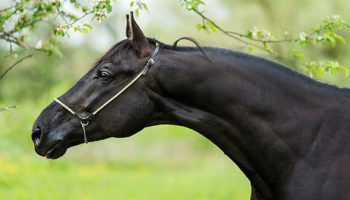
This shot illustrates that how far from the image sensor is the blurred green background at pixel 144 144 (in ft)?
38.1

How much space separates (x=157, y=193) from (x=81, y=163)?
295 inches

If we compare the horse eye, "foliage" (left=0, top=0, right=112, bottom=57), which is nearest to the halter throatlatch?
the horse eye

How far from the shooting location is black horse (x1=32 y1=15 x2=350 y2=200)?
3.28m

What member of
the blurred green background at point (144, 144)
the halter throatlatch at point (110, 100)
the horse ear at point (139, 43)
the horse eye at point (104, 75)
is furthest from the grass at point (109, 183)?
the horse ear at point (139, 43)

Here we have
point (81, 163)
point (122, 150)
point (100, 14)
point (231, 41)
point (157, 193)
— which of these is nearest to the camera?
point (100, 14)

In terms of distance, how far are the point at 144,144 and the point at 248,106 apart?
1785 cm

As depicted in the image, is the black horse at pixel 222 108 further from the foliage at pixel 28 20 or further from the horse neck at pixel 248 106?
the foliage at pixel 28 20

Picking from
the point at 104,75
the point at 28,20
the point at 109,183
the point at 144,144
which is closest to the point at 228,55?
the point at 104,75

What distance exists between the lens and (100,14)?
3746mm

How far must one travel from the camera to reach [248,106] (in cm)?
334

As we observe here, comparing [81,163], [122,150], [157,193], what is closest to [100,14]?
[157,193]

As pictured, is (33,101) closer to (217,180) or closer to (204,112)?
(217,180)

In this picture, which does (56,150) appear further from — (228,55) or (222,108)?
(228,55)

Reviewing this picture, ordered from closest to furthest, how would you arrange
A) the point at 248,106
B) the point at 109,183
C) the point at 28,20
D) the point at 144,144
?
the point at 248,106 < the point at 28,20 < the point at 109,183 < the point at 144,144
